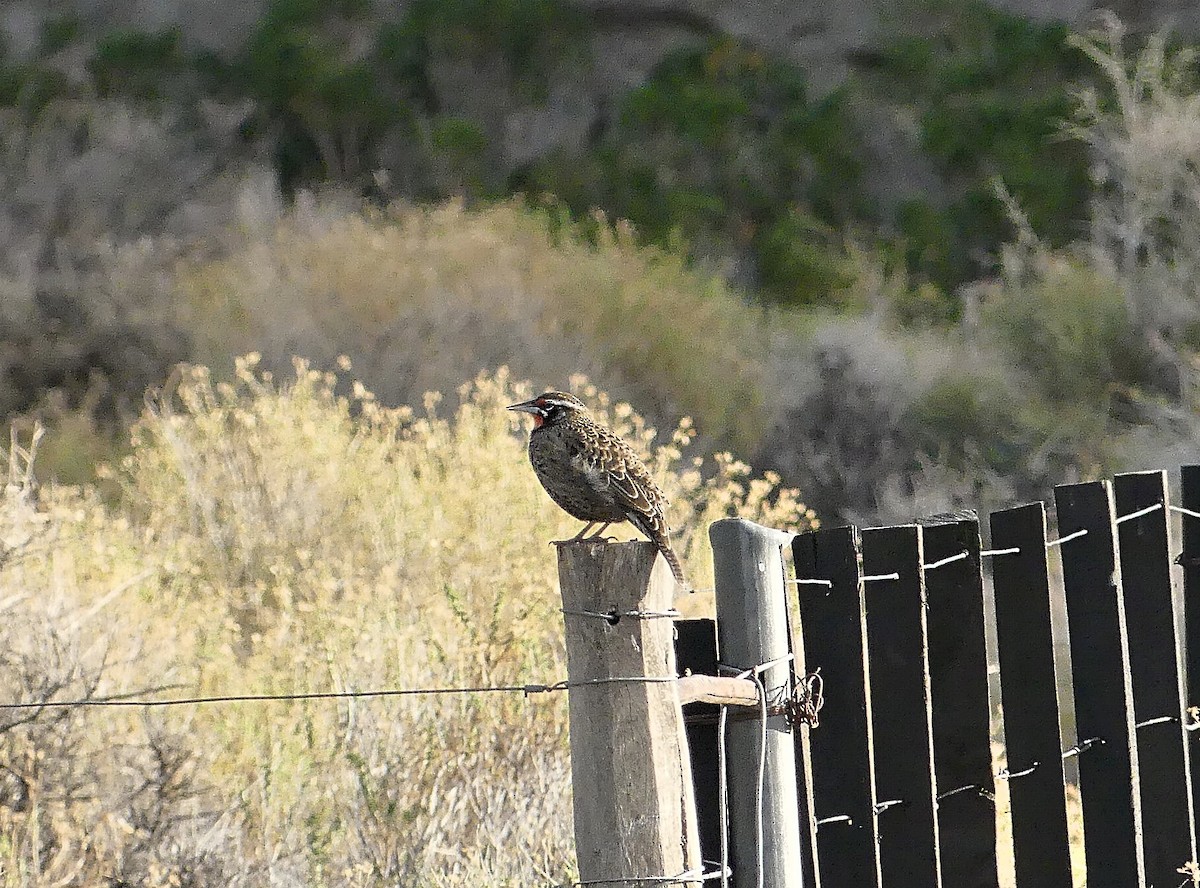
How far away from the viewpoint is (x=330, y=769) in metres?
5.22

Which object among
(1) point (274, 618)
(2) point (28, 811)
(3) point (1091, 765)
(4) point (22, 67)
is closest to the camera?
(3) point (1091, 765)

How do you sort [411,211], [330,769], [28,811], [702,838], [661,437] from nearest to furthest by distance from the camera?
1. [702,838]
2. [28,811]
3. [330,769]
4. [661,437]
5. [411,211]

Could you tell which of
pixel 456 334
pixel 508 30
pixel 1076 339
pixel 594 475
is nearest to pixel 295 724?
pixel 594 475

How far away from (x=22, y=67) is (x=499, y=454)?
16079mm

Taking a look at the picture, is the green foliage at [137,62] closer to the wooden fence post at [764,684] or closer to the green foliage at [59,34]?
the green foliage at [59,34]

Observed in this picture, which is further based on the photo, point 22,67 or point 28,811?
point 22,67

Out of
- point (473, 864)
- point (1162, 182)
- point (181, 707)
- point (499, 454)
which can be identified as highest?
point (1162, 182)

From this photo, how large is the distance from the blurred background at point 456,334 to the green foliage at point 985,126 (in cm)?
6

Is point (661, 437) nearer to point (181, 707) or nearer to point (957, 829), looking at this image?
point (181, 707)

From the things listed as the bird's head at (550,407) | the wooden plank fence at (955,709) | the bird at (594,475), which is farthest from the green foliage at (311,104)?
the wooden plank fence at (955,709)

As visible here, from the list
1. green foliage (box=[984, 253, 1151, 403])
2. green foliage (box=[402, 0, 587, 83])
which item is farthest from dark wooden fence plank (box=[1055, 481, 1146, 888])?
green foliage (box=[402, 0, 587, 83])

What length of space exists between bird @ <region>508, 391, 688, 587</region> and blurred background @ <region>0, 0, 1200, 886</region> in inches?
53.1

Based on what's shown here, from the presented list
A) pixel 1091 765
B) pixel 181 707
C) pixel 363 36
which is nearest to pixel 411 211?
pixel 181 707

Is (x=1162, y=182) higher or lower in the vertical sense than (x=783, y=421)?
higher
